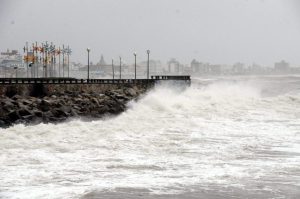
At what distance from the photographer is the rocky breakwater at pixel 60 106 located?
29672 millimetres

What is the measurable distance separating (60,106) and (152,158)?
1557 centimetres

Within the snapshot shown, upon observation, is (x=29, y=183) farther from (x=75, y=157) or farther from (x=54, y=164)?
(x=75, y=157)

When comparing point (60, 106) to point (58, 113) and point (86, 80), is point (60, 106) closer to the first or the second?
point (58, 113)

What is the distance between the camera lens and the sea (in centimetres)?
1436

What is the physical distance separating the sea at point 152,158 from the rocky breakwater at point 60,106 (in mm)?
1146

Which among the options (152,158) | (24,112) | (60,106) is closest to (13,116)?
(24,112)

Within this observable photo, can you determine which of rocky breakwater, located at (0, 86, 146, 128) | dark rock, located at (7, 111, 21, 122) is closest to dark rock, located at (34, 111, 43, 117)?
rocky breakwater, located at (0, 86, 146, 128)

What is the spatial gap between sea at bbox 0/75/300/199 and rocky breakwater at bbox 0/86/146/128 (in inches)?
45.1

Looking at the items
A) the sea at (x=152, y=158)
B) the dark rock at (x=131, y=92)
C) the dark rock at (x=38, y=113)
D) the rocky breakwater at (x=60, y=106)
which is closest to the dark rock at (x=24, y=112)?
the rocky breakwater at (x=60, y=106)

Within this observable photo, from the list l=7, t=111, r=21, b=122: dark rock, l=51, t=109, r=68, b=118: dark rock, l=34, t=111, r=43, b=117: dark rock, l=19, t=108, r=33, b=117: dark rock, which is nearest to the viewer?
l=7, t=111, r=21, b=122: dark rock

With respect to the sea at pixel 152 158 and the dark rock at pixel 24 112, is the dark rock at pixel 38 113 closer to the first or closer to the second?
the dark rock at pixel 24 112

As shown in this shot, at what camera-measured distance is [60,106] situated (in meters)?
33.2

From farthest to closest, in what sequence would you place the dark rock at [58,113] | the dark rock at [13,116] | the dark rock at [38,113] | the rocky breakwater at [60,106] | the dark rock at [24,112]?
the dark rock at [58,113] < the dark rock at [38,113] < the dark rock at [24,112] < the rocky breakwater at [60,106] < the dark rock at [13,116]

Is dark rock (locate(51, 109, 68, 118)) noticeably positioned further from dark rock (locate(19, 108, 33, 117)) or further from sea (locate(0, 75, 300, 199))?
dark rock (locate(19, 108, 33, 117))
